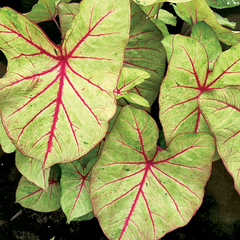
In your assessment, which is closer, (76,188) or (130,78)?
(130,78)

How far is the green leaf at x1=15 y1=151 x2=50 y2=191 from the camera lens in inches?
39.4

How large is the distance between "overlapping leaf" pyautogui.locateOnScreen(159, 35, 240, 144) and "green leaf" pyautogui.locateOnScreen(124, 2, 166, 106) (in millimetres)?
Answer: 172

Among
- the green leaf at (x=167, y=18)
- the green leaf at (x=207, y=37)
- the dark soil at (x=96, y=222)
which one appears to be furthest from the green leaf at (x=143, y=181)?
the green leaf at (x=167, y=18)

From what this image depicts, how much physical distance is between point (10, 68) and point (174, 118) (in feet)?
1.71

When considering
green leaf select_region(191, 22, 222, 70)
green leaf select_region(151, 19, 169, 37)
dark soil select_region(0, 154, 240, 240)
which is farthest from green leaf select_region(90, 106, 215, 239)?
dark soil select_region(0, 154, 240, 240)

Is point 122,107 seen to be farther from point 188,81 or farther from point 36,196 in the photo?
point 36,196

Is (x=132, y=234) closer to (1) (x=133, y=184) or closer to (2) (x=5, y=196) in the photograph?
(1) (x=133, y=184)

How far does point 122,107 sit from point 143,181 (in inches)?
10.1

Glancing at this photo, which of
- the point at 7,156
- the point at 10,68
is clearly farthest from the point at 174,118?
the point at 7,156

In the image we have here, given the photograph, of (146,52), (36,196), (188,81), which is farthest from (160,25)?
(36,196)

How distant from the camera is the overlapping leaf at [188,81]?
88cm

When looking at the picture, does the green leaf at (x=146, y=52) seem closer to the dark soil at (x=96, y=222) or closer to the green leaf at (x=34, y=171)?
the green leaf at (x=34, y=171)

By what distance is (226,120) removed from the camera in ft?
2.79

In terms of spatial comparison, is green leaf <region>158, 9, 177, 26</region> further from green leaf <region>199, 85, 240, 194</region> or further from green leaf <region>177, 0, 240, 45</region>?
green leaf <region>199, 85, 240, 194</region>
